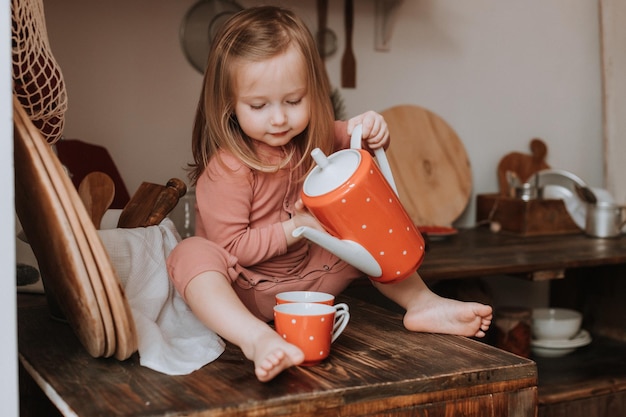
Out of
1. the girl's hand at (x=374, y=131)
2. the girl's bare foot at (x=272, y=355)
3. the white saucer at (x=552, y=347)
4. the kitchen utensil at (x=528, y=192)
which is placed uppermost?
the girl's hand at (x=374, y=131)

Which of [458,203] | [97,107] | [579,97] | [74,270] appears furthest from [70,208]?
[579,97]

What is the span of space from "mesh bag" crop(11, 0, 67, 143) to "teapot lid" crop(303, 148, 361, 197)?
0.37m

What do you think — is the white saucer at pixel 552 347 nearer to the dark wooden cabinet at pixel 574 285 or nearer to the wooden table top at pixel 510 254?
the dark wooden cabinet at pixel 574 285

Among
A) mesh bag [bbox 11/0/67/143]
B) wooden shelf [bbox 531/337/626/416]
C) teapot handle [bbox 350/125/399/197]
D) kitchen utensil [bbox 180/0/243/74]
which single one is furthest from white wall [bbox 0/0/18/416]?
wooden shelf [bbox 531/337/626/416]

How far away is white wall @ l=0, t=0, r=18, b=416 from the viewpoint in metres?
0.81

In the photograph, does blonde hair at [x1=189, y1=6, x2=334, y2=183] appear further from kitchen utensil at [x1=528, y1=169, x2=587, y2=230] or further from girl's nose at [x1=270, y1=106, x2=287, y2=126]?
kitchen utensil at [x1=528, y1=169, x2=587, y2=230]

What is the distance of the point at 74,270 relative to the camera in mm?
918

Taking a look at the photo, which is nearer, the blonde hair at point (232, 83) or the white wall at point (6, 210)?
the white wall at point (6, 210)

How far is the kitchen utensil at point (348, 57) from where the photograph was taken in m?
2.06

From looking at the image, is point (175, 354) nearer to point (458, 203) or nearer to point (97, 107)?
point (97, 107)

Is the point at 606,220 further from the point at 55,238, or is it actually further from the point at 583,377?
the point at 55,238

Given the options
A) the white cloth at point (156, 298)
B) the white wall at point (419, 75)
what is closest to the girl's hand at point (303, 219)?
the white cloth at point (156, 298)

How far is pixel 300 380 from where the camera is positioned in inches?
36.8

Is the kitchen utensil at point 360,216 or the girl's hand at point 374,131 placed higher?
the girl's hand at point 374,131
